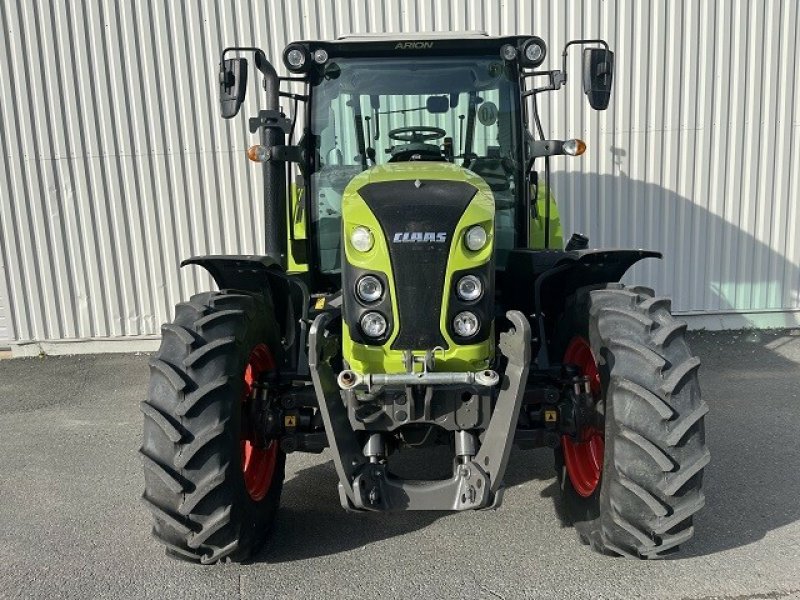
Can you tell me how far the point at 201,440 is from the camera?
2.86 metres

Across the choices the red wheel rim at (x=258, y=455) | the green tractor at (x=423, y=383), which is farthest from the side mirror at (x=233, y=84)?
the red wheel rim at (x=258, y=455)

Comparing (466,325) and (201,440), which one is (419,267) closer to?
(466,325)

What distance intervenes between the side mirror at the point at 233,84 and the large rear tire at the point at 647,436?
2085 millimetres

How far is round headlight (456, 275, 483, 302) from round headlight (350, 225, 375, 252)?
41cm

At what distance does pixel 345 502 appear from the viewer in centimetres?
290

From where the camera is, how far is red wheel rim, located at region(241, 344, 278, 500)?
3.40 meters

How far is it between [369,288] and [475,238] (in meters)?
0.48

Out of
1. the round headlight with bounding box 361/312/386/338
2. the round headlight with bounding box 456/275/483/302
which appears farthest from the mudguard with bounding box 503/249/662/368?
the round headlight with bounding box 361/312/386/338

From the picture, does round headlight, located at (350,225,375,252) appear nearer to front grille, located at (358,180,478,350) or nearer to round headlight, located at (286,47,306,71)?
front grille, located at (358,180,478,350)

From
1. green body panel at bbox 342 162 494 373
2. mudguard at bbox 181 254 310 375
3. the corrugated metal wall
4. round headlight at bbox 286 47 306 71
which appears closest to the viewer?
green body panel at bbox 342 162 494 373

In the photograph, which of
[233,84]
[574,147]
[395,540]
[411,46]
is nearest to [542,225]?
[574,147]

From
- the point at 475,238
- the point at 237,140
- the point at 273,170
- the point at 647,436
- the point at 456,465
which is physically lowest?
the point at 456,465

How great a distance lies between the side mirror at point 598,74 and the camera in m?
3.68

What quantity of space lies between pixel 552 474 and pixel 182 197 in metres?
4.56
